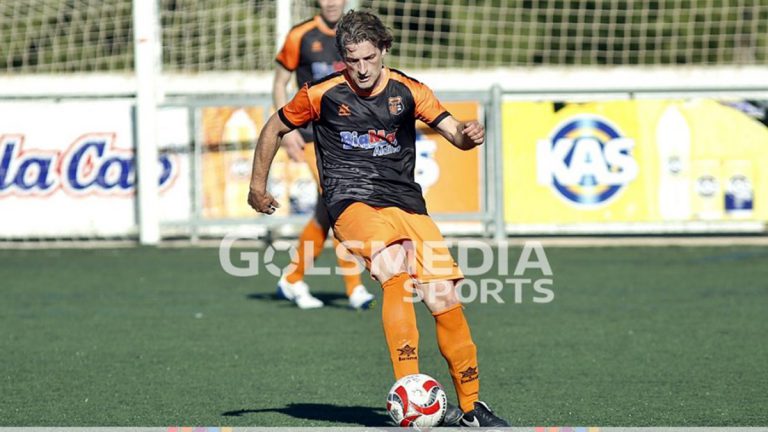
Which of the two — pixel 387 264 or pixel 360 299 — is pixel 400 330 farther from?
pixel 360 299

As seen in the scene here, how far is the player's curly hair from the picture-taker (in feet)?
16.8

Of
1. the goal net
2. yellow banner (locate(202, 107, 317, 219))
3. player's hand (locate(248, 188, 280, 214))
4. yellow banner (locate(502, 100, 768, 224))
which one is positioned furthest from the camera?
the goal net

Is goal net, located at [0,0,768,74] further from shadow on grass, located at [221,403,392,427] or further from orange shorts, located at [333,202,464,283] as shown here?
orange shorts, located at [333,202,464,283]

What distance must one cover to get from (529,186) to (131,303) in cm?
469

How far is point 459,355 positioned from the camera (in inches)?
201

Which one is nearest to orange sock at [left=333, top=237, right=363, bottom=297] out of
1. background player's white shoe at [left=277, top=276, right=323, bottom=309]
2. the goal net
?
background player's white shoe at [left=277, top=276, right=323, bottom=309]

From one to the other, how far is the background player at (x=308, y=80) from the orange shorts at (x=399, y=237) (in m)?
3.28

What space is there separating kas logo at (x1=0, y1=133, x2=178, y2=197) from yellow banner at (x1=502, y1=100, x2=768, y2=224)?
391 cm

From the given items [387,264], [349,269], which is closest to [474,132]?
[387,264]

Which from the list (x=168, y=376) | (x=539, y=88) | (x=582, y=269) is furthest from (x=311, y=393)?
(x=539, y=88)

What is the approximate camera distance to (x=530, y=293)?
959cm

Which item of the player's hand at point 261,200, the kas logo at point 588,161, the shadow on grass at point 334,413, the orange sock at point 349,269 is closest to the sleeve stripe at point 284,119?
the player's hand at point 261,200

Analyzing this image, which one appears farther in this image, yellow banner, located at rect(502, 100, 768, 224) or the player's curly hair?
yellow banner, located at rect(502, 100, 768, 224)

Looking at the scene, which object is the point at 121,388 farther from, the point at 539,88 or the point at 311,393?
the point at 539,88
